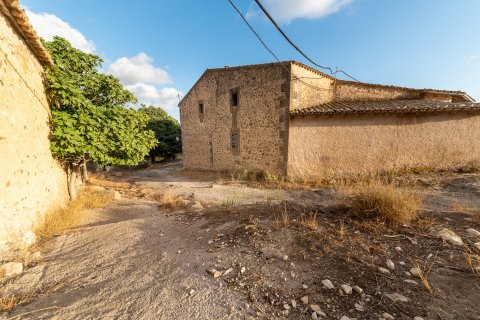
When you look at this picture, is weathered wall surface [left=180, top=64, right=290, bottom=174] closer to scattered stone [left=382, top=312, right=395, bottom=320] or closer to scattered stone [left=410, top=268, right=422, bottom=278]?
scattered stone [left=410, top=268, right=422, bottom=278]

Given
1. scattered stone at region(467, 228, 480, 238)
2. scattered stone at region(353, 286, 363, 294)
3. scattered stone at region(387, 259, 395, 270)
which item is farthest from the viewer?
scattered stone at region(467, 228, 480, 238)

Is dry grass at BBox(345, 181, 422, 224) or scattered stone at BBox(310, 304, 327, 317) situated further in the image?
dry grass at BBox(345, 181, 422, 224)

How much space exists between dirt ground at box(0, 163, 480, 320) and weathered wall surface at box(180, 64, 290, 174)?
6268mm

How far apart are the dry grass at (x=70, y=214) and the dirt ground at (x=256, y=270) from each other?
0.38m

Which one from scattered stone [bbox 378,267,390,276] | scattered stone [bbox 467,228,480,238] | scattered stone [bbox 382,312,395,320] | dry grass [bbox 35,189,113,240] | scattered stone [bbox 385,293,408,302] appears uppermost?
scattered stone [bbox 467,228,480,238]

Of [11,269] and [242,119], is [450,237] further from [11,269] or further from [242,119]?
[242,119]

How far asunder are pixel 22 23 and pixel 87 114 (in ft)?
6.92

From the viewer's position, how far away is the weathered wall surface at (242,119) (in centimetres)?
991

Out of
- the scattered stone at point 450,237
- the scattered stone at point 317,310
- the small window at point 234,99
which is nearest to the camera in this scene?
the scattered stone at point 317,310

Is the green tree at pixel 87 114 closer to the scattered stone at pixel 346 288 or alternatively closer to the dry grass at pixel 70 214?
the dry grass at pixel 70 214

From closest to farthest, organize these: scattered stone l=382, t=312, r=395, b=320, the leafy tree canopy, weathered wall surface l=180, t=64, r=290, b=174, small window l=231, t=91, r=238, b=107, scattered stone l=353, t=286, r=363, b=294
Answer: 1. scattered stone l=382, t=312, r=395, b=320
2. scattered stone l=353, t=286, r=363, b=294
3. the leafy tree canopy
4. weathered wall surface l=180, t=64, r=290, b=174
5. small window l=231, t=91, r=238, b=107

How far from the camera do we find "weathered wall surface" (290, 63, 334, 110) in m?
9.78

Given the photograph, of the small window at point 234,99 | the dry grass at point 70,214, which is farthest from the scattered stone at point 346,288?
the small window at point 234,99

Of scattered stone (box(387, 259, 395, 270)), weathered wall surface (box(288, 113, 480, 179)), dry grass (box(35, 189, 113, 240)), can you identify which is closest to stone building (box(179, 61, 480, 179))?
weathered wall surface (box(288, 113, 480, 179))
